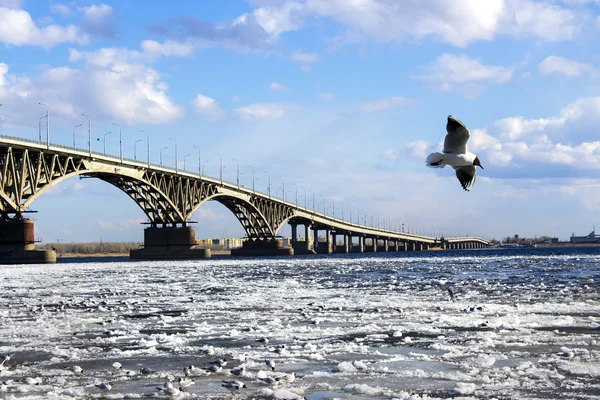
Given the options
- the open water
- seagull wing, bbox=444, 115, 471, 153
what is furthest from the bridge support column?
seagull wing, bbox=444, 115, 471, 153

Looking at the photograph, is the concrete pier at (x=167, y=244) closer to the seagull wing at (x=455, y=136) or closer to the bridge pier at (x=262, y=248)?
the bridge pier at (x=262, y=248)

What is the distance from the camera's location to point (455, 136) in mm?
14086

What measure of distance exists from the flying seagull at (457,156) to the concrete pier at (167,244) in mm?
101345

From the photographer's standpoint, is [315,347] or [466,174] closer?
[315,347]

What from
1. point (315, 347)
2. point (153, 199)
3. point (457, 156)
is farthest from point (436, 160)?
point (153, 199)

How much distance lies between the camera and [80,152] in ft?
288

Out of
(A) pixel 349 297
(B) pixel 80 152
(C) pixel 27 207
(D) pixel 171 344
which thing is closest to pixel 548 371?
(D) pixel 171 344

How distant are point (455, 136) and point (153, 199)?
9996 centimetres

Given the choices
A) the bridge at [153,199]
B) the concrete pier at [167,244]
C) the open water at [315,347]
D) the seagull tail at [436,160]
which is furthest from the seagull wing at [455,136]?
the concrete pier at [167,244]

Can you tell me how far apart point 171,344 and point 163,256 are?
337 ft

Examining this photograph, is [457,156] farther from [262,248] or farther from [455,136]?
[262,248]

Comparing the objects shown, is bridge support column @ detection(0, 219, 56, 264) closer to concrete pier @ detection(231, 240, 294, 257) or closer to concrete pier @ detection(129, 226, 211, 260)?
concrete pier @ detection(129, 226, 211, 260)

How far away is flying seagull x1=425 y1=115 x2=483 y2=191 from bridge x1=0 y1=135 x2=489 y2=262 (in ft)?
230

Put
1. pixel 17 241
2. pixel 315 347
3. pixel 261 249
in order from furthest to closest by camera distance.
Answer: pixel 261 249, pixel 17 241, pixel 315 347
